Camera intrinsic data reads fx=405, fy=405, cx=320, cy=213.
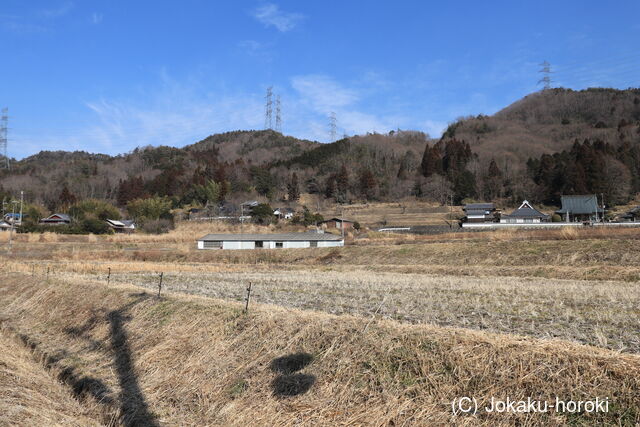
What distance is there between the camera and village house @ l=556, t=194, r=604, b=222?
186 ft

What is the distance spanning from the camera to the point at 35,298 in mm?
13516

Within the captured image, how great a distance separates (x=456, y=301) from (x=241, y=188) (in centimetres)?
7499

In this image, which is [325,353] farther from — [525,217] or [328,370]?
[525,217]

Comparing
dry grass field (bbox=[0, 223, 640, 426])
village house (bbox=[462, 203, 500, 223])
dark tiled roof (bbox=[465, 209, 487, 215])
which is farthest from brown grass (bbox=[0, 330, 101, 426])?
dark tiled roof (bbox=[465, 209, 487, 215])

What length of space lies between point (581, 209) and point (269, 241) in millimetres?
44363

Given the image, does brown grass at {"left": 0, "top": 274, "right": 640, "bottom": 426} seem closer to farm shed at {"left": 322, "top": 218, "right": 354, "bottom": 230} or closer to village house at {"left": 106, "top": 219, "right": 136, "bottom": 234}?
farm shed at {"left": 322, "top": 218, "right": 354, "bottom": 230}

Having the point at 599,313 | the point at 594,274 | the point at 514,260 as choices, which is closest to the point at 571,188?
the point at 514,260

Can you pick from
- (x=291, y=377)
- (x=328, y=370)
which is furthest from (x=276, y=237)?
(x=328, y=370)

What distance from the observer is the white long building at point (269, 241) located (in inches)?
1754

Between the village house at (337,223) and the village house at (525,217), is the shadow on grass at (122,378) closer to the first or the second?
the village house at (337,223)

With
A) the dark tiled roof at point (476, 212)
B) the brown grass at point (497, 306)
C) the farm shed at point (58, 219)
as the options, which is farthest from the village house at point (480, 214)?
the farm shed at point (58, 219)

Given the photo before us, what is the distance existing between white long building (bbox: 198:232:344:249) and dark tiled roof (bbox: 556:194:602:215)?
3618 cm

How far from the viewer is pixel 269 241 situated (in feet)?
148

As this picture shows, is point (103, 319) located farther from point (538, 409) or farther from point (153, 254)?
point (153, 254)
